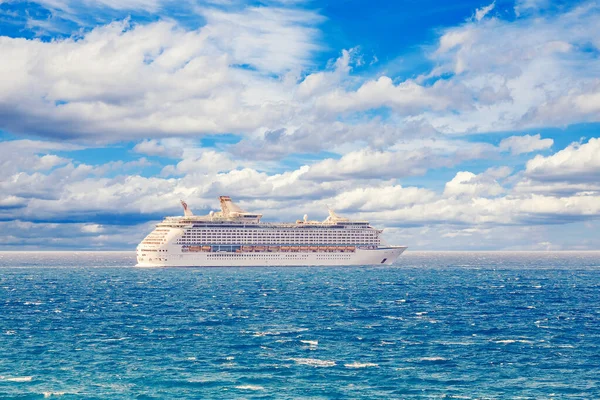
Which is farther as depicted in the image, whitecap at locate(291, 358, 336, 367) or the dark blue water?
whitecap at locate(291, 358, 336, 367)

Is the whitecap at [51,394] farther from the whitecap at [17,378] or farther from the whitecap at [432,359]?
the whitecap at [432,359]

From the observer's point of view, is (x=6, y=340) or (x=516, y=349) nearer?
(x=516, y=349)

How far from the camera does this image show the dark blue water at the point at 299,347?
1777 inches

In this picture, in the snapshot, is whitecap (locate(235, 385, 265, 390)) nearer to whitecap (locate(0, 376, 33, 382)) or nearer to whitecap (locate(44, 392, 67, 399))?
whitecap (locate(44, 392, 67, 399))

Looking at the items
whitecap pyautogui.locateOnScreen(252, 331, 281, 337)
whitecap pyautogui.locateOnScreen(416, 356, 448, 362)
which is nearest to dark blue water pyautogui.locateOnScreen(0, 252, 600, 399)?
whitecap pyautogui.locateOnScreen(252, 331, 281, 337)

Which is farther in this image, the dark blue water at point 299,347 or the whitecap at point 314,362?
the whitecap at point 314,362

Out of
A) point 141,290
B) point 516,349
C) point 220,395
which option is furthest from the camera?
point 141,290

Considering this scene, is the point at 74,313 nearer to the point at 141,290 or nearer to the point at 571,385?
the point at 141,290

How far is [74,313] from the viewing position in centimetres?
8481

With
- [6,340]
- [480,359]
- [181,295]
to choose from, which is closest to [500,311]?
[480,359]

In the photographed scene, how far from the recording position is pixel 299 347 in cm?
5903

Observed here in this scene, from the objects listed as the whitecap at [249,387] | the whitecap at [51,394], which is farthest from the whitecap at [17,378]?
the whitecap at [249,387]

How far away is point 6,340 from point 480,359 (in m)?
44.7

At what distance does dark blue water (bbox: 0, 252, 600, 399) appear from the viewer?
148ft
